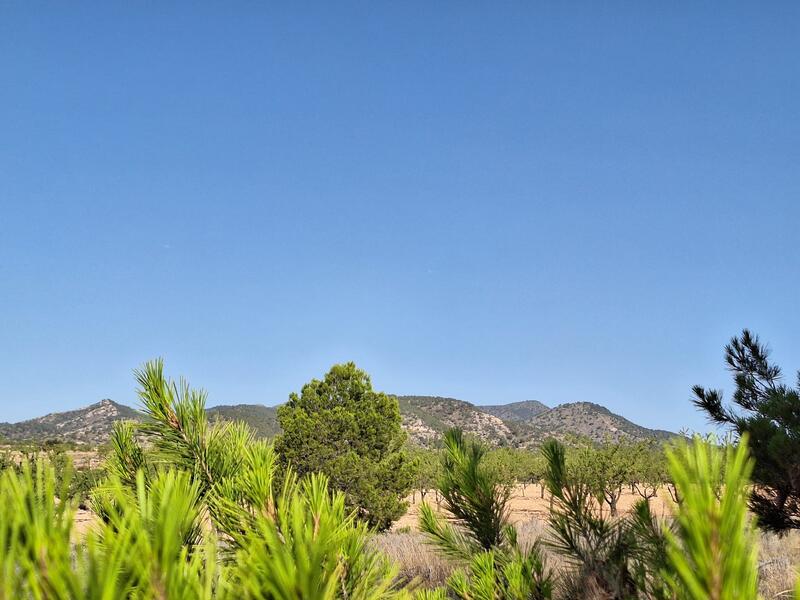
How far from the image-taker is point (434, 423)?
119 meters

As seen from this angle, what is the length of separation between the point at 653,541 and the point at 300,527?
6.00 feet

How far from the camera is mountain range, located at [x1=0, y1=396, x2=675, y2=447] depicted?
342ft

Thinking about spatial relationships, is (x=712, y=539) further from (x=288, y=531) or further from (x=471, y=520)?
(x=471, y=520)

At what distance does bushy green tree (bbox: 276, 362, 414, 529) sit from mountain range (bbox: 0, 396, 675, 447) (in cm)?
7366

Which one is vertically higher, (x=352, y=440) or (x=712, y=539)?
(x=712, y=539)

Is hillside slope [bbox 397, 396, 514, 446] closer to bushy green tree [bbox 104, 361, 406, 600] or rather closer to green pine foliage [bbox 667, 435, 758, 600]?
bushy green tree [bbox 104, 361, 406, 600]

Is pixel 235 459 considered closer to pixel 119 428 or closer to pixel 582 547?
pixel 119 428

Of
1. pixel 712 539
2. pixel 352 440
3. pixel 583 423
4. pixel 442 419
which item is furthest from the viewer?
pixel 583 423

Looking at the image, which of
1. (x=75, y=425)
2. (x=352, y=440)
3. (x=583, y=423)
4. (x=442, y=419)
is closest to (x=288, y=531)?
(x=352, y=440)

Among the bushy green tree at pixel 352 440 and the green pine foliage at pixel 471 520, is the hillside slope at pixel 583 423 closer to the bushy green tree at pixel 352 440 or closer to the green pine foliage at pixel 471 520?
the bushy green tree at pixel 352 440

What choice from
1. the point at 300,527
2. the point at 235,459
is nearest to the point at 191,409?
the point at 235,459

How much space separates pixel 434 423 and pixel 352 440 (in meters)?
100

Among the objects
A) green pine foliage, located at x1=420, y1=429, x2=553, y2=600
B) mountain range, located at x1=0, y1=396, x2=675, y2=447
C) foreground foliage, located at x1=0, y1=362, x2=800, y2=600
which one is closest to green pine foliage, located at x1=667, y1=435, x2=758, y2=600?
foreground foliage, located at x1=0, y1=362, x2=800, y2=600

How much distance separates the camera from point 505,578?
7.36ft
